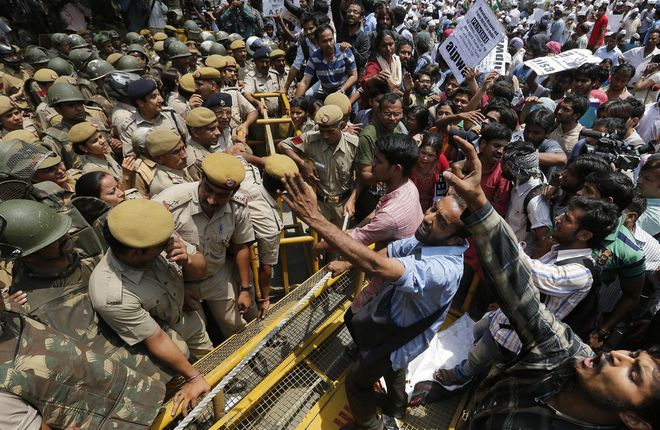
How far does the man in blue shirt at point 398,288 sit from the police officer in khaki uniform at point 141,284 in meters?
0.83

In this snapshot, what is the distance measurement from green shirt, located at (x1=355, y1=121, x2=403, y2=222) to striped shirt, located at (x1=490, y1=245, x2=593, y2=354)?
197 cm

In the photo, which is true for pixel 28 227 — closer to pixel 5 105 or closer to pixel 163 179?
pixel 163 179

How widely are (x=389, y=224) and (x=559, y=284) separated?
1190mm

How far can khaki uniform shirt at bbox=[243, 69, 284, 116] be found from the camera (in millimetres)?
6977

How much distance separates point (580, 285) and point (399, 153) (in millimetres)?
1524

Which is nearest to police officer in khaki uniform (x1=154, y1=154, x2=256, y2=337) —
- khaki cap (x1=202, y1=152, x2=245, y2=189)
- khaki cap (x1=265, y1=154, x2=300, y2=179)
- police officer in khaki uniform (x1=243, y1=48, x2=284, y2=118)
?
khaki cap (x1=202, y1=152, x2=245, y2=189)

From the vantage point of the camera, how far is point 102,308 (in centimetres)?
195

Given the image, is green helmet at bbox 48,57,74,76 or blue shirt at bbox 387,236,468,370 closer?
blue shirt at bbox 387,236,468,370

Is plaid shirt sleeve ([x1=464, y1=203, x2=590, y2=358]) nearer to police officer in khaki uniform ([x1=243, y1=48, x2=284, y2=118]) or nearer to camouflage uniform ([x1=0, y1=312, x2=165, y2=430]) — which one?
camouflage uniform ([x1=0, y1=312, x2=165, y2=430])

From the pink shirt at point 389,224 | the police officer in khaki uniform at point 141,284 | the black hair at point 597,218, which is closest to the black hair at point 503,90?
the black hair at point 597,218

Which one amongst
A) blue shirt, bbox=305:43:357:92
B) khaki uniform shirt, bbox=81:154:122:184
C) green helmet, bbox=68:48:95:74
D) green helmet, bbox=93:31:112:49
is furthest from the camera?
green helmet, bbox=93:31:112:49

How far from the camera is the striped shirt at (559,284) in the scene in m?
2.25

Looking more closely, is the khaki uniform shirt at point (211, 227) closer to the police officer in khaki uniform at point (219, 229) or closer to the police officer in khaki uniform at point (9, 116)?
the police officer in khaki uniform at point (219, 229)

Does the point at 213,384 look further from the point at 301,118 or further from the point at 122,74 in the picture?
the point at 122,74
